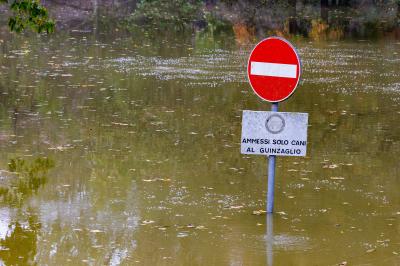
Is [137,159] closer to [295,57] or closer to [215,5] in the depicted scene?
[295,57]

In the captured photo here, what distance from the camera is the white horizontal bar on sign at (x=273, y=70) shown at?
27.9 ft

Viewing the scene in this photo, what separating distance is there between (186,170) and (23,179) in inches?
79.1

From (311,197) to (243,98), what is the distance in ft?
23.1

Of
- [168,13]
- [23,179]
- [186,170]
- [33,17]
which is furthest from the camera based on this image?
[168,13]

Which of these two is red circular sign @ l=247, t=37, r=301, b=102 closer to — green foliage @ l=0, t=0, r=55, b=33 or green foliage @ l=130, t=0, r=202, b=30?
green foliage @ l=0, t=0, r=55, b=33

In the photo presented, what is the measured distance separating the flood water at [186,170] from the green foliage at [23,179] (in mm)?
80

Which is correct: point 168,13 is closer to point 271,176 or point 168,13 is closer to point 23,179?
point 23,179

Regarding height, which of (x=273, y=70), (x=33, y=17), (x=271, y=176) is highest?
(x=33, y=17)

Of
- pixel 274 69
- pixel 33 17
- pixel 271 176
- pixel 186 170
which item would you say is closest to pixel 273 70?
pixel 274 69

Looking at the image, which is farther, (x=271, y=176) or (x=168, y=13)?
(x=168, y=13)

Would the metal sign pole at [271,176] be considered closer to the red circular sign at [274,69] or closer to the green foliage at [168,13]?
the red circular sign at [274,69]

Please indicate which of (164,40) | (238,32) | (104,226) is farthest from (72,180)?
(238,32)

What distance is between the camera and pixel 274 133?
868 centimetres

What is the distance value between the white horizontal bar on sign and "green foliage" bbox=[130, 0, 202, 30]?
77.7 ft
